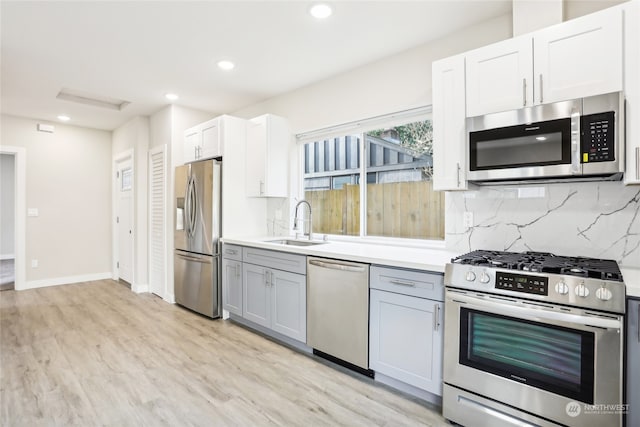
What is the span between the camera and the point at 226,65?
3.36 metres

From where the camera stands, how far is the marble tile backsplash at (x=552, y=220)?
1.99 meters

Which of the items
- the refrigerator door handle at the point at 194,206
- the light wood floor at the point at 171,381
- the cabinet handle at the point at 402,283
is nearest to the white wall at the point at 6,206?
the light wood floor at the point at 171,381

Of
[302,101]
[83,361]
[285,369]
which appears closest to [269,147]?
[302,101]

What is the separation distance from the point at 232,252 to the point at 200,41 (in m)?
2.03

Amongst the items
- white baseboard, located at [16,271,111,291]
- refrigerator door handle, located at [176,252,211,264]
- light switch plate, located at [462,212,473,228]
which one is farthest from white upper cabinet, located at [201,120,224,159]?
white baseboard, located at [16,271,111,291]

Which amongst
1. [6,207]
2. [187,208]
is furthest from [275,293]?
[6,207]

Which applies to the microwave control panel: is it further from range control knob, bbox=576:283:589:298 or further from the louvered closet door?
the louvered closet door

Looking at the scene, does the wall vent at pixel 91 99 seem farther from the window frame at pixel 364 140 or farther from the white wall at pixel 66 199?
the window frame at pixel 364 140

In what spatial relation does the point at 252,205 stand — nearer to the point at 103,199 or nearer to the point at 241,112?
the point at 241,112

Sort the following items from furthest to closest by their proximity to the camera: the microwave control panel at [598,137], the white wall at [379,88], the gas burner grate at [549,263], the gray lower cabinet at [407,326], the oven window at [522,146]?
the white wall at [379,88] < the gray lower cabinet at [407,326] < the oven window at [522,146] < the microwave control panel at [598,137] < the gas burner grate at [549,263]

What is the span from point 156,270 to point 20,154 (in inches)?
109

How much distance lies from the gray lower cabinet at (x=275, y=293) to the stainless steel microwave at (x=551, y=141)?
5.30 feet

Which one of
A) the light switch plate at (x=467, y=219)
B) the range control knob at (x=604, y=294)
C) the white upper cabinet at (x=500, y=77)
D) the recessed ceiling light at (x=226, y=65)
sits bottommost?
the range control knob at (x=604, y=294)

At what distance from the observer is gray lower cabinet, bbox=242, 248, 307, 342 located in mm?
2945
